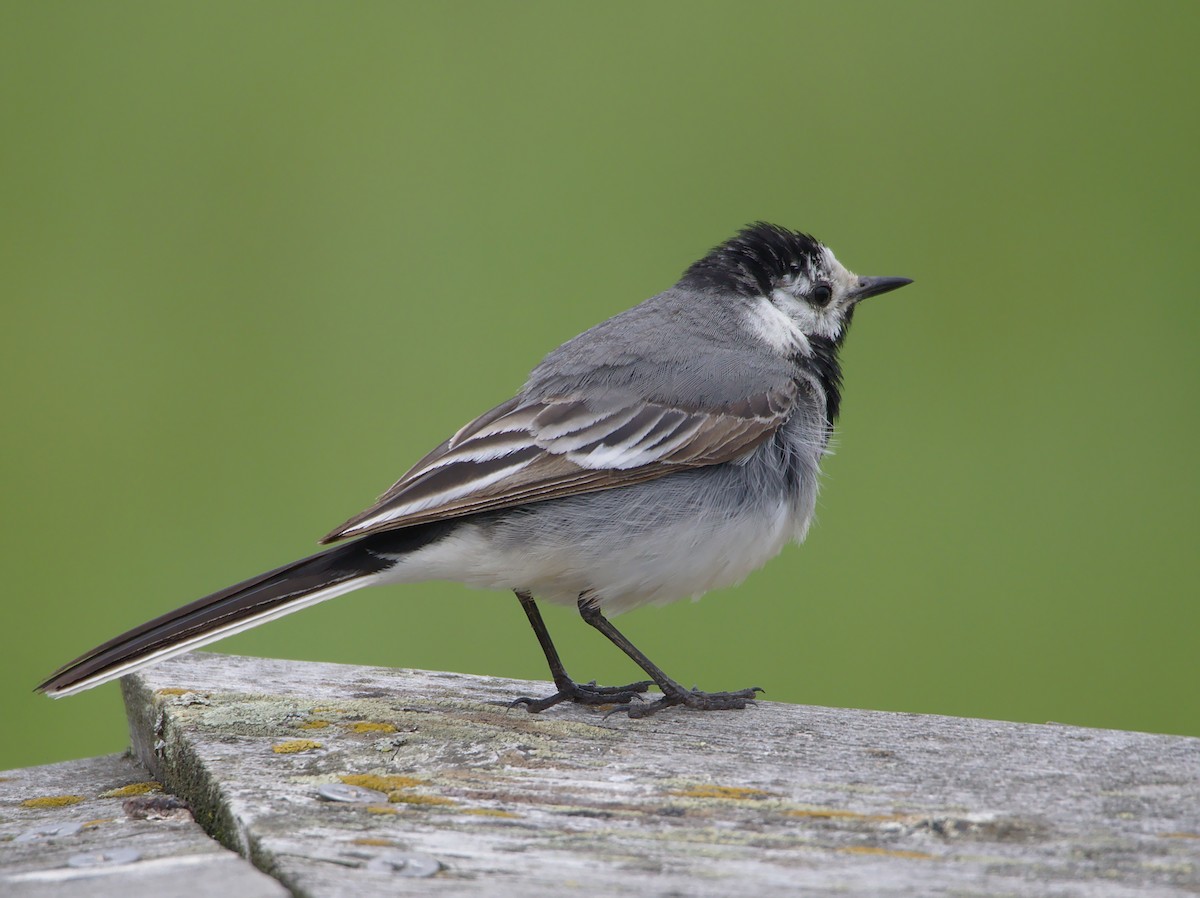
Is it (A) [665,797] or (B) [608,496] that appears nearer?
(A) [665,797]

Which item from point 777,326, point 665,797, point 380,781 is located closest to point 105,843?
point 380,781

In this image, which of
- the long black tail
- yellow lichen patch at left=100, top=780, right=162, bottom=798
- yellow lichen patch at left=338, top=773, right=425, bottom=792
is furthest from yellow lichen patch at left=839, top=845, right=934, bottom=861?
the long black tail

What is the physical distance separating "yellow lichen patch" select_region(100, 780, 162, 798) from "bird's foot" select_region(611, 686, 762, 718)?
1314 mm

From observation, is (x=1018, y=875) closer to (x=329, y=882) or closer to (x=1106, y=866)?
(x=1106, y=866)

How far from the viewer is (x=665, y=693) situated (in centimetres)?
422

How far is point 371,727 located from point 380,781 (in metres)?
0.52

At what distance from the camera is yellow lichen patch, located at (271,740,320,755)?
296 centimetres

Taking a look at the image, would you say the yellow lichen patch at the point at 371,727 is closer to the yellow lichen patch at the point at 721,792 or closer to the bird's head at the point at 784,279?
the yellow lichen patch at the point at 721,792

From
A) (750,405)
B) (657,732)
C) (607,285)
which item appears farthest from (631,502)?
(607,285)

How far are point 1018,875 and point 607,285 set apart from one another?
6.20 meters

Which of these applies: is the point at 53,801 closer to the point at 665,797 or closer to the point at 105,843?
the point at 105,843

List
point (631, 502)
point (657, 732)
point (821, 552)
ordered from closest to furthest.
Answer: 1. point (657, 732)
2. point (631, 502)
3. point (821, 552)

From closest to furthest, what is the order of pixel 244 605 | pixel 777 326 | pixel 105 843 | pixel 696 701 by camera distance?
pixel 105 843 < pixel 244 605 < pixel 696 701 < pixel 777 326

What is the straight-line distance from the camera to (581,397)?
4.45 meters
